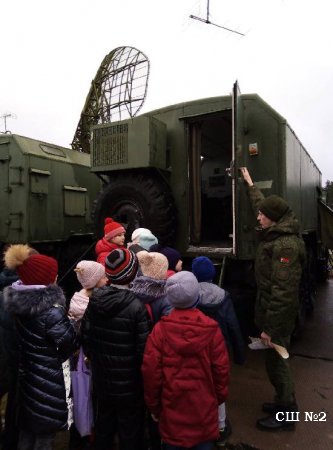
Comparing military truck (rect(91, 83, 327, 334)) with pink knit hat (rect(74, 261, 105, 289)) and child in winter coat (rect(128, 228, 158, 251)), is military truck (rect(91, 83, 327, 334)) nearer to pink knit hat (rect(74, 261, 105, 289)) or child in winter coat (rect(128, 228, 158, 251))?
child in winter coat (rect(128, 228, 158, 251))

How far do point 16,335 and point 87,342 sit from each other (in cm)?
45

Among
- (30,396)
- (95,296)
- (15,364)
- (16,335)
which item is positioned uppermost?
(95,296)

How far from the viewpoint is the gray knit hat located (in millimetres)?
2174

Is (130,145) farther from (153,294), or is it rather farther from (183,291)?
(183,291)

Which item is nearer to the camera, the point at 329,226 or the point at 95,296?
the point at 95,296

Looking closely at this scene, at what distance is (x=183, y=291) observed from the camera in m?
2.17

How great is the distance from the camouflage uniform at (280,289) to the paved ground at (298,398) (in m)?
0.28

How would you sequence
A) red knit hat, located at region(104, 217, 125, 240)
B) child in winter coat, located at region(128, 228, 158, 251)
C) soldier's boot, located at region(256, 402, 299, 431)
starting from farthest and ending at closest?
red knit hat, located at region(104, 217, 125, 240), child in winter coat, located at region(128, 228, 158, 251), soldier's boot, located at region(256, 402, 299, 431)

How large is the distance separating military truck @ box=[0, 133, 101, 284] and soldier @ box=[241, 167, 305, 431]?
11.7ft

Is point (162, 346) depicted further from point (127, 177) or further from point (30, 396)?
point (127, 177)

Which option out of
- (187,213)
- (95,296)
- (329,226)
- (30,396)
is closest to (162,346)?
(95,296)

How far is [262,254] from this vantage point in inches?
123

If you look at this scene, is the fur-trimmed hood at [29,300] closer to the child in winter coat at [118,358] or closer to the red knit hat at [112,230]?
the child in winter coat at [118,358]

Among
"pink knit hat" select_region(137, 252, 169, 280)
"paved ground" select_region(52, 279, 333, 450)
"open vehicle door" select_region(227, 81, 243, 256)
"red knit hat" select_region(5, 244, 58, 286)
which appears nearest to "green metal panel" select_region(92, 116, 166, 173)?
"open vehicle door" select_region(227, 81, 243, 256)
